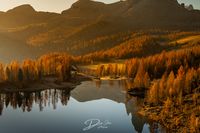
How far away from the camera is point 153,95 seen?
543 ft

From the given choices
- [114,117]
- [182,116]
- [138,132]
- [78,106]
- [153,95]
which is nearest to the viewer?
[138,132]

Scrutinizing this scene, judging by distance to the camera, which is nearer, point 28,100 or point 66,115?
point 66,115

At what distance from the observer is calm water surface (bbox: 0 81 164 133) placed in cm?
→ 13138

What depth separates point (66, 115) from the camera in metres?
155

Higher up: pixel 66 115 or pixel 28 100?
pixel 66 115

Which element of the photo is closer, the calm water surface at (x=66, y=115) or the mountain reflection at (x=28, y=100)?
the calm water surface at (x=66, y=115)

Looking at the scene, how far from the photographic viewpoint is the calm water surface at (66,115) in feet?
431

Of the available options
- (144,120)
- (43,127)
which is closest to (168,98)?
(144,120)

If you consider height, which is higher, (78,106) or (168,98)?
(168,98)

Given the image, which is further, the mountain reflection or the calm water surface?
the mountain reflection

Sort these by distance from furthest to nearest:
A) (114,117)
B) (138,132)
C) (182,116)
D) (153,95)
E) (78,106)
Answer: (78,106), (153,95), (114,117), (182,116), (138,132)

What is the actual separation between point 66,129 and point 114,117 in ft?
94.4

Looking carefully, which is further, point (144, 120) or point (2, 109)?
point (2, 109)

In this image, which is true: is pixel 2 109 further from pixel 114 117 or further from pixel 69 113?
pixel 114 117
